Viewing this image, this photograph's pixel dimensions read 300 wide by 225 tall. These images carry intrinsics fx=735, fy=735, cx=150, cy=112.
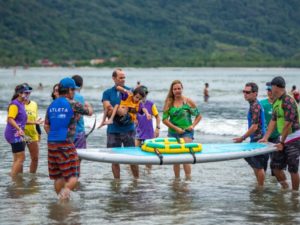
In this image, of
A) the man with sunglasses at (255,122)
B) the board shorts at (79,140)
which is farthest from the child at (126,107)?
the man with sunglasses at (255,122)

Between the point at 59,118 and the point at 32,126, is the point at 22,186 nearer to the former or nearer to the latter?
the point at 32,126

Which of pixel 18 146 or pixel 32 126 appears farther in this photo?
pixel 32 126

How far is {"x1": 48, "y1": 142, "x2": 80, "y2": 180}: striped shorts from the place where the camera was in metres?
9.58

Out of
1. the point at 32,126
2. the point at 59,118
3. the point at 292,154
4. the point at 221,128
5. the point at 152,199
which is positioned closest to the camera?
the point at 59,118

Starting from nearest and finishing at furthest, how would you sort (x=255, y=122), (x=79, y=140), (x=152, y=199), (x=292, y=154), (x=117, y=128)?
(x=292, y=154) < (x=152, y=199) < (x=255, y=122) < (x=79, y=140) < (x=117, y=128)

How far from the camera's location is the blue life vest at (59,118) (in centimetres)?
945

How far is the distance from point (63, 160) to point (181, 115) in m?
2.79

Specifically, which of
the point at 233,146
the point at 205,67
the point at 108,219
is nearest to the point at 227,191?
the point at 233,146

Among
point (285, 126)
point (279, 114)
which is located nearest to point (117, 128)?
point (279, 114)

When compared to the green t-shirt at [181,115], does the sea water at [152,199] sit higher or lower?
lower

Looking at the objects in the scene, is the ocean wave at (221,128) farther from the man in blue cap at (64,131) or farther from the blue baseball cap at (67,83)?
the blue baseball cap at (67,83)

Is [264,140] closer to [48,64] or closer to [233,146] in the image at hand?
[233,146]

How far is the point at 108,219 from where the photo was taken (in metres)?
9.23

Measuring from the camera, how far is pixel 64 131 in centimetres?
952
